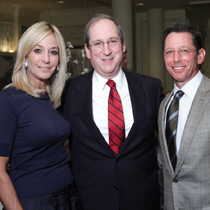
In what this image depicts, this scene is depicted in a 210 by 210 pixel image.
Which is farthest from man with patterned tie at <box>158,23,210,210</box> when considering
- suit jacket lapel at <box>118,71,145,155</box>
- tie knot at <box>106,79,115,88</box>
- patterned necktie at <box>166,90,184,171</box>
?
tie knot at <box>106,79,115,88</box>

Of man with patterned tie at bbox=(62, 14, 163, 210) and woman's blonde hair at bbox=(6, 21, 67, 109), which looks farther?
man with patterned tie at bbox=(62, 14, 163, 210)

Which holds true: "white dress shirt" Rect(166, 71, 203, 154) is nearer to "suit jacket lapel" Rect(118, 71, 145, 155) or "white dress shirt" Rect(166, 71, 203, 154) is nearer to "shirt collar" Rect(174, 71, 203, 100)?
"shirt collar" Rect(174, 71, 203, 100)

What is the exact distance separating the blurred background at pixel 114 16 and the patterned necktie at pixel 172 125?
8.04ft

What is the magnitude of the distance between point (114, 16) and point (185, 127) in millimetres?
5209

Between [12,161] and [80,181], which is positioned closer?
[12,161]

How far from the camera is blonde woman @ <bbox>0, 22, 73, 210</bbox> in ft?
5.08

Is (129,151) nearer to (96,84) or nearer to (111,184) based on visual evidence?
(111,184)

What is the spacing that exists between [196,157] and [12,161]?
3.29ft

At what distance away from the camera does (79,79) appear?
7.06ft

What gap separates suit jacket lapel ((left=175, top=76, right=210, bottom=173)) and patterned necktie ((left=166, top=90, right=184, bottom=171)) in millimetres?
80

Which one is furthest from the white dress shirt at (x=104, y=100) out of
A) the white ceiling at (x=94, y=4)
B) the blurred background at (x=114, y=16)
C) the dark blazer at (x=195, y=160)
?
the white ceiling at (x=94, y=4)

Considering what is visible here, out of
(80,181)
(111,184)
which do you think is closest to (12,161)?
(80,181)

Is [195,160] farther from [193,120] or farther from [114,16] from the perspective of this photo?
[114,16]

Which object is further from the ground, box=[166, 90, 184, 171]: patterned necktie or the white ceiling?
the white ceiling
